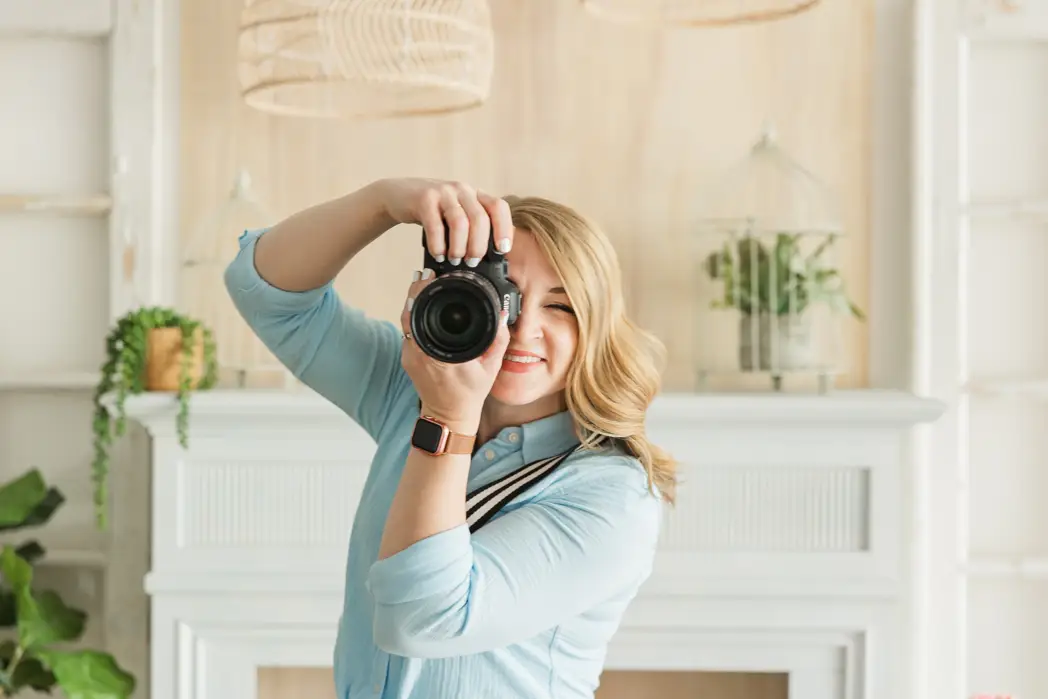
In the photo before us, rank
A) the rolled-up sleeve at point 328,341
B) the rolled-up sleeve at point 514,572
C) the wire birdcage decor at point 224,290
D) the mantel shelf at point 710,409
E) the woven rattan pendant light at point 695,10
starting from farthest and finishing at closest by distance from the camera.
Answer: the wire birdcage decor at point 224,290 → the mantel shelf at point 710,409 → the woven rattan pendant light at point 695,10 → the rolled-up sleeve at point 328,341 → the rolled-up sleeve at point 514,572

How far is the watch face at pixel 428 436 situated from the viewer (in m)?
0.88

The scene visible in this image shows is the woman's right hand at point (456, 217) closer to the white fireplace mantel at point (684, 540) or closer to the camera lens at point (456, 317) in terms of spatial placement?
the camera lens at point (456, 317)

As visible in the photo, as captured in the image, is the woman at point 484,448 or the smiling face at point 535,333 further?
the smiling face at point 535,333

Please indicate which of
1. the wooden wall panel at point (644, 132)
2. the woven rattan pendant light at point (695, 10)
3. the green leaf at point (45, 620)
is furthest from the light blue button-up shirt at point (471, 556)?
the green leaf at point (45, 620)

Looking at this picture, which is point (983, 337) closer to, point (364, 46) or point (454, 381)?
point (364, 46)

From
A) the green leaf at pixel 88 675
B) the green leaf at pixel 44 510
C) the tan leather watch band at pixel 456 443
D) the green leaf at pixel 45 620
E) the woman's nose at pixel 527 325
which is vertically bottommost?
the green leaf at pixel 88 675

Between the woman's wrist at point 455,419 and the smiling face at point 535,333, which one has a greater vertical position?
the smiling face at point 535,333

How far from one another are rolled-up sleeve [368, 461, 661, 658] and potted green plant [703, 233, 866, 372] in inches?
43.5

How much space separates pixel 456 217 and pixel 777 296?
124 cm

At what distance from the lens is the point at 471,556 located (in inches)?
33.9

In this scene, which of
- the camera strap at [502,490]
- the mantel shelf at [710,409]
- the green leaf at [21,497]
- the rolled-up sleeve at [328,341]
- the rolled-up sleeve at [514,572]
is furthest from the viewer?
the green leaf at [21,497]

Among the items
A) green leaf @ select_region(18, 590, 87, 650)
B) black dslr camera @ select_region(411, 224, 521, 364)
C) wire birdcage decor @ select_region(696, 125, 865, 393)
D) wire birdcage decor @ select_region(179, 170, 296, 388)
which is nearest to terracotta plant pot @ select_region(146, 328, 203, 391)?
wire birdcage decor @ select_region(179, 170, 296, 388)

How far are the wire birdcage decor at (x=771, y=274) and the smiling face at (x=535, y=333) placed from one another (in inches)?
43.3

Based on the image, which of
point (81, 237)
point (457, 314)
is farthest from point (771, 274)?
point (81, 237)
